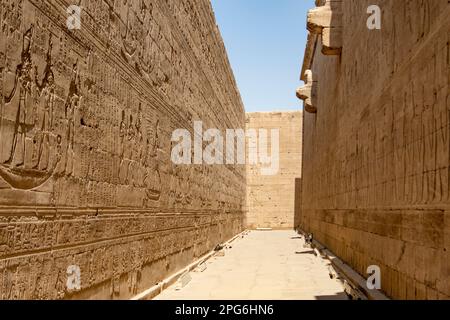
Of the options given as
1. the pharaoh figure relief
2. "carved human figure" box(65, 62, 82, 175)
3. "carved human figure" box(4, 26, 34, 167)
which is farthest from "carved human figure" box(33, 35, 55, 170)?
"carved human figure" box(65, 62, 82, 175)

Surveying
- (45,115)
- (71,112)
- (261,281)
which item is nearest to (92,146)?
(71,112)

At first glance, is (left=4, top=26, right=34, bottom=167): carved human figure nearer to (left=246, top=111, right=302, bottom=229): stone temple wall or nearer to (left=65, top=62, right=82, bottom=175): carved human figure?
(left=65, top=62, right=82, bottom=175): carved human figure

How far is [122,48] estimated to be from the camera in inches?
201

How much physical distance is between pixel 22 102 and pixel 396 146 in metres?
3.77

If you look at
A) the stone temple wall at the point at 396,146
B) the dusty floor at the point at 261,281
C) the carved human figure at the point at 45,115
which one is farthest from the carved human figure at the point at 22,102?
the dusty floor at the point at 261,281

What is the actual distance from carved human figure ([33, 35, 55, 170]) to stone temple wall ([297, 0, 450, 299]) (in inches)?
111

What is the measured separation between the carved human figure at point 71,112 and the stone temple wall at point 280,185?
23164 millimetres

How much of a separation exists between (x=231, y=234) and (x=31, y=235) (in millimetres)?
13994

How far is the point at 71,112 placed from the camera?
389cm

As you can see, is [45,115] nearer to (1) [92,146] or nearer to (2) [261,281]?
(1) [92,146]

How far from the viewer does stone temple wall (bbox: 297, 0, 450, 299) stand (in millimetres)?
3975

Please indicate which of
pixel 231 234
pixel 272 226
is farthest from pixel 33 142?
pixel 272 226

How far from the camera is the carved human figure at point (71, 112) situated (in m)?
3.84

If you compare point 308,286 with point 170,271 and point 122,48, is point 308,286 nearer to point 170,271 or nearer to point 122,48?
point 170,271
